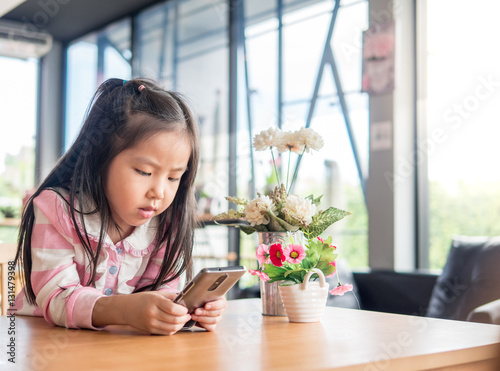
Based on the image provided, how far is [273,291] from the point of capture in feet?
4.19

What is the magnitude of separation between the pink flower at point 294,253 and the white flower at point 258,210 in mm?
120

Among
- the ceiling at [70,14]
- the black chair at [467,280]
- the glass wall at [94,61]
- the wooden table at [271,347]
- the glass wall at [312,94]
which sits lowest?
the black chair at [467,280]

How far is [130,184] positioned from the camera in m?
1.15

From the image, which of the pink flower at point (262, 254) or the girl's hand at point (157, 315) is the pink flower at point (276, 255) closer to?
the pink flower at point (262, 254)

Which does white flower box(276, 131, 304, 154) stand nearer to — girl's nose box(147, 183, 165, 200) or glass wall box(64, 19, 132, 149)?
girl's nose box(147, 183, 165, 200)

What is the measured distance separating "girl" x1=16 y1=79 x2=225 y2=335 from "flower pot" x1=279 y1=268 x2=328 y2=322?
17cm

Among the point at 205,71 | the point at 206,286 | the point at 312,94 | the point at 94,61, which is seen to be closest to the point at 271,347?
the point at 206,286

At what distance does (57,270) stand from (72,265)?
3 centimetres

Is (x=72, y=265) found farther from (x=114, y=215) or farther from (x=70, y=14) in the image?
(x=70, y=14)

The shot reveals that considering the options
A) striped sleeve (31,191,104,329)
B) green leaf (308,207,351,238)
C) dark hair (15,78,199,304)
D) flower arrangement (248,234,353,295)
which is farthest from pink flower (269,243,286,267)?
striped sleeve (31,191,104,329)

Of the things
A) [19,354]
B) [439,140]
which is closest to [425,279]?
[439,140]

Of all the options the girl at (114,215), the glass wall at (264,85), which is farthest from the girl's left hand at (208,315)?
the glass wall at (264,85)

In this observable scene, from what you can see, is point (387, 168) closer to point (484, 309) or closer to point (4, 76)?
point (484, 309)

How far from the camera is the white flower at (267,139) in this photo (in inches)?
52.7
